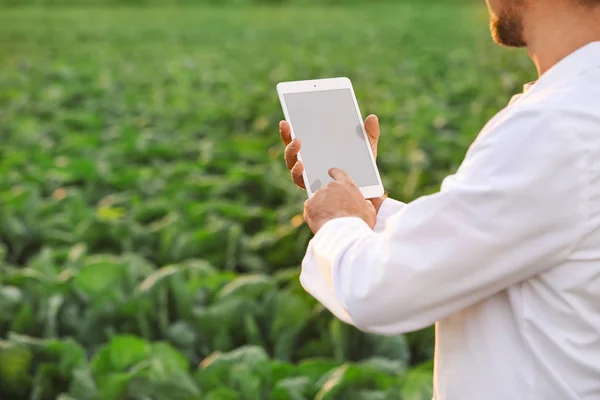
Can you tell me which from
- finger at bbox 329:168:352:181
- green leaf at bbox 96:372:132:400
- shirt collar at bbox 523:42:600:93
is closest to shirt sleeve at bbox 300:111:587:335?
shirt collar at bbox 523:42:600:93

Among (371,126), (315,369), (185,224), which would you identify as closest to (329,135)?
(371,126)

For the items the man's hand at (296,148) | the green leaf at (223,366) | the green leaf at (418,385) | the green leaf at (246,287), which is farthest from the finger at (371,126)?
the green leaf at (246,287)

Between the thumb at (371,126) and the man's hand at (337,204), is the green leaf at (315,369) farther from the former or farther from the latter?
the man's hand at (337,204)

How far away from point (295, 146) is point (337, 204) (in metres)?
0.21

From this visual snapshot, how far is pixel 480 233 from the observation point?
1.40m

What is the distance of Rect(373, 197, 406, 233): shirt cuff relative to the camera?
72.3 inches

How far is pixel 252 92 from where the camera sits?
1028 centimetres

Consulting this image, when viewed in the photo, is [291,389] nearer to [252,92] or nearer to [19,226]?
[19,226]

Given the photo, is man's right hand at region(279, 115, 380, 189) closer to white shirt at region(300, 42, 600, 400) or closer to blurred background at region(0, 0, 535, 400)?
white shirt at region(300, 42, 600, 400)

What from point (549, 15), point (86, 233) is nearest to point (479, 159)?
point (549, 15)

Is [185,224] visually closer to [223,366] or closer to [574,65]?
[223,366]

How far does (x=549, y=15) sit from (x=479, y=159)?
0.30m

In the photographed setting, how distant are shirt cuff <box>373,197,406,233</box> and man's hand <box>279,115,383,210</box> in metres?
0.03

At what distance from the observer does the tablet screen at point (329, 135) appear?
1.91 meters
